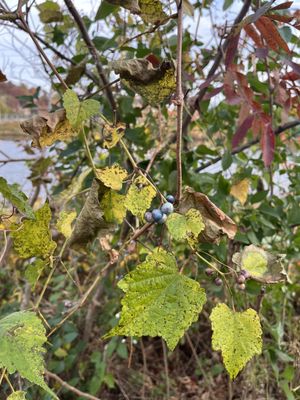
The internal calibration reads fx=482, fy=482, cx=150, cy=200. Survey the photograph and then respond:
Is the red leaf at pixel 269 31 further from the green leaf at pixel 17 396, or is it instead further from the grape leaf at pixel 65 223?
the green leaf at pixel 17 396

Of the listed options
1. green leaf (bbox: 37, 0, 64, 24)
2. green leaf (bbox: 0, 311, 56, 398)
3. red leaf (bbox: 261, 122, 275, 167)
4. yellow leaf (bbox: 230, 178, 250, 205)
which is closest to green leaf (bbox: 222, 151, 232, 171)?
yellow leaf (bbox: 230, 178, 250, 205)

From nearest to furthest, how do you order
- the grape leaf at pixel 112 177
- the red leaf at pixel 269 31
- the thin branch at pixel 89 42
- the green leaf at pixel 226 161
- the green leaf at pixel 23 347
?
the green leaf at pixel 23 347
the grape leaf at pixel 112 177
the red leaf at pixel 269 31
the thin branch at pixel 89 42
the green leaf at pixel 226 161

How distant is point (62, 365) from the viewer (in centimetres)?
128

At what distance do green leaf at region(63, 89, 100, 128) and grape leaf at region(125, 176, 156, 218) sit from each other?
0.09 m

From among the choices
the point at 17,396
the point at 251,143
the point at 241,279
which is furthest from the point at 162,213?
the point at 251,143

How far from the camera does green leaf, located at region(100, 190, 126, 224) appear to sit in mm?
584

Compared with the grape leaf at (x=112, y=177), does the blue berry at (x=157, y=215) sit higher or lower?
lower

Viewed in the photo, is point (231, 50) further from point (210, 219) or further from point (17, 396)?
point (17, 396)

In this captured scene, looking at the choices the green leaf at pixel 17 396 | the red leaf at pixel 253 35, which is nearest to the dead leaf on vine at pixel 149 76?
the red leaf at pixel 253 35

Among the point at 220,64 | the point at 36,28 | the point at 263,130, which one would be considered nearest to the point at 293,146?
the point at 220,64

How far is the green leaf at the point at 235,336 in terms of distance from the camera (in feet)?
1.55

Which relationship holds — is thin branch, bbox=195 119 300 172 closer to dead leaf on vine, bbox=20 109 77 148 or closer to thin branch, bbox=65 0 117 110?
thin branch, bbox=65 0 117 110

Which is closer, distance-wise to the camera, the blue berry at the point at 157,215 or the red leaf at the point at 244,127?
the blue berry at the point at 157,215

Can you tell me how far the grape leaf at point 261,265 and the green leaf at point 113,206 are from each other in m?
0.15
